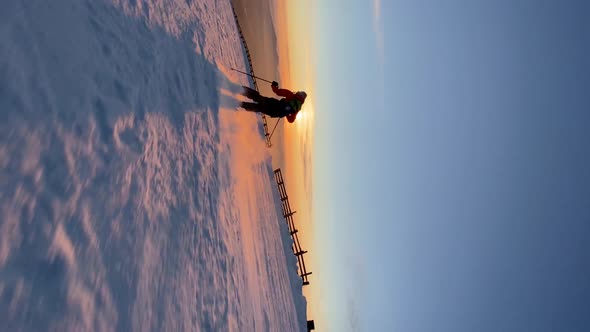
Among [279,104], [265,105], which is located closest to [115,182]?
[279,104]

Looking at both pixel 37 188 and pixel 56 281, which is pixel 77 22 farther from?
pixel 56 281

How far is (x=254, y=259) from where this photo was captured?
23.7ft

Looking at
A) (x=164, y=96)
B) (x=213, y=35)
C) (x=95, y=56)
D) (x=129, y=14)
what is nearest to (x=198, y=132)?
(x=164, y=96)

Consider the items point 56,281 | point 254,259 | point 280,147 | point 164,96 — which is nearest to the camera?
point 56,281

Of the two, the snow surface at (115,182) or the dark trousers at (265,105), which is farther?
the dark trousers at (265,105)

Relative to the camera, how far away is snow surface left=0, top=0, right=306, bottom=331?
2.26 meters

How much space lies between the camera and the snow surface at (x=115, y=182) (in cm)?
226

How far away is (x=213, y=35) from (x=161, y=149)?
5774mm

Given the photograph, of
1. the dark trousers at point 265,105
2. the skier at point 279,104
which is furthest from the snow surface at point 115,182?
the skier at point 279,104

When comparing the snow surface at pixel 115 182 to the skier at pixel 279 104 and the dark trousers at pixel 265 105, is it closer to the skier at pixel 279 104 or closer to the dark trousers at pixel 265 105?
the dark trousers at pixel 265 105

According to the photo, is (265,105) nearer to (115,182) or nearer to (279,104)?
(279,104)

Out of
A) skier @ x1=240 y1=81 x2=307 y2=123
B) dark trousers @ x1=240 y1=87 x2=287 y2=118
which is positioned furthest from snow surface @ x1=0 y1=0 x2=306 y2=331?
skier @ x1=240 y1=81 x2=307 y2=123

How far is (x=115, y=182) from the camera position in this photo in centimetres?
331

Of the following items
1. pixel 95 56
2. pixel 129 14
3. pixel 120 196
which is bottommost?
pixel 120 196
